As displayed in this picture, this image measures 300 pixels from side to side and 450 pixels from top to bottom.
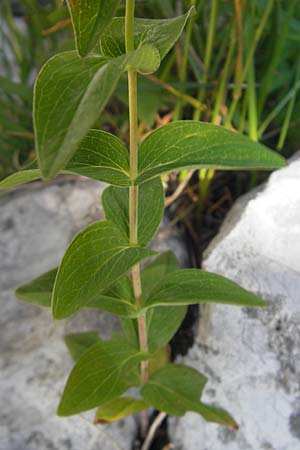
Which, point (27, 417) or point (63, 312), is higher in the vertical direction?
point (63, 312)

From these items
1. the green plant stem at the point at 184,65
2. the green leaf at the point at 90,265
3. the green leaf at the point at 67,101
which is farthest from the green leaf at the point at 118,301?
the green plant stem at the point at 184,65

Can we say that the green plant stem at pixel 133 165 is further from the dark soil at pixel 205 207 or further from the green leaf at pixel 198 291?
the dark soil at pixel 205 207

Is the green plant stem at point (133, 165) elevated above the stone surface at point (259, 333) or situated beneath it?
elevated above

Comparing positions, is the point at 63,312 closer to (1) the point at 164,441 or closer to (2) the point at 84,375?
(2) the point at 84,375

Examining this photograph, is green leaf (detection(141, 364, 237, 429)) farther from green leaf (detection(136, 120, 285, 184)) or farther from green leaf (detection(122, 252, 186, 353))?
Answer: green leaf (detection(136, 120, 285, 184))

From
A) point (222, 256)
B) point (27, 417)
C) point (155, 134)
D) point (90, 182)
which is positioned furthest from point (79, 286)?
point (90, 182)

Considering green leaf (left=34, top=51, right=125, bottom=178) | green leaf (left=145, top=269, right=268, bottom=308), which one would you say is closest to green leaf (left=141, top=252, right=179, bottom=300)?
green leaf (left=145, top=269, right=268, bottom=308)
